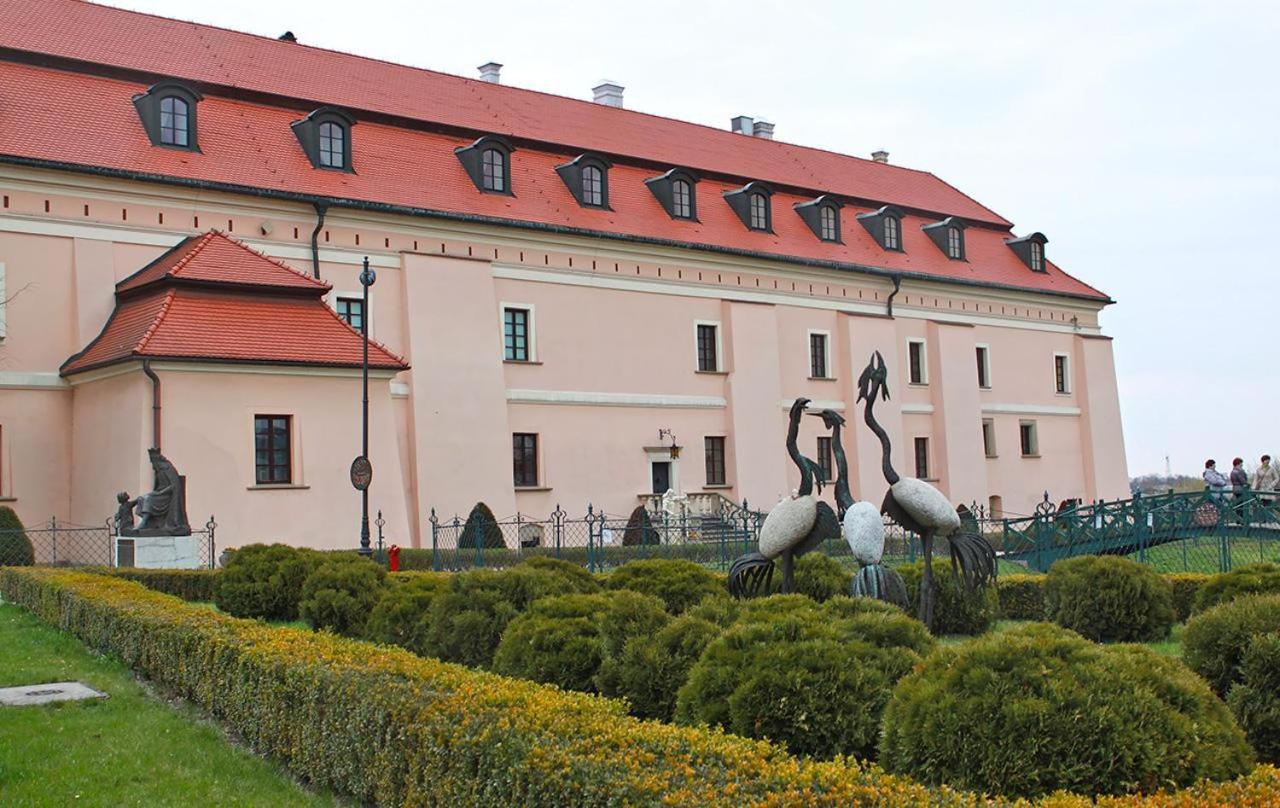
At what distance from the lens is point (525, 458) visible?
1254 inches

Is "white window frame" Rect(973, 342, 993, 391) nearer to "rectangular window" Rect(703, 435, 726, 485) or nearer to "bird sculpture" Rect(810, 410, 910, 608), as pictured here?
"rectangular window" Rect(703, 435, 726, 485)

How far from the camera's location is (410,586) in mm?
12422

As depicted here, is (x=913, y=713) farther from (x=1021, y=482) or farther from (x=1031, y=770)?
(x=1021, y=482)

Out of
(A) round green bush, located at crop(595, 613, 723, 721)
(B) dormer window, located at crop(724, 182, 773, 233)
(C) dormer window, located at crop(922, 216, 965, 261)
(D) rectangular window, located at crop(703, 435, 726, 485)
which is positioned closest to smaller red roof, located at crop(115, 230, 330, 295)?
(D) rectangular window, located at crop(703, 435, 726, 485)

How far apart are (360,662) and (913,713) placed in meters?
3.71

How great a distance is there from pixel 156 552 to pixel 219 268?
21.8 ft

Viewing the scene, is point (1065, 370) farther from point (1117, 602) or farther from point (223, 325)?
point (1117, 602)

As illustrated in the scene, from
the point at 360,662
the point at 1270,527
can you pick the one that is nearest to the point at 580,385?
the point at 1270,527

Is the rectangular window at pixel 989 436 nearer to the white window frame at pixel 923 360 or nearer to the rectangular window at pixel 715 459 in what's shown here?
the white window frame at pixel 923 360

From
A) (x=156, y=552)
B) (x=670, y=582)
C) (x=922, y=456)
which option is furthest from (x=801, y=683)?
(x=922, y=456)

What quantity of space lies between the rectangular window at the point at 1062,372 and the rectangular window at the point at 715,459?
1537 centimetres

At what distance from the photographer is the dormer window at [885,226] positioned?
1607 inches

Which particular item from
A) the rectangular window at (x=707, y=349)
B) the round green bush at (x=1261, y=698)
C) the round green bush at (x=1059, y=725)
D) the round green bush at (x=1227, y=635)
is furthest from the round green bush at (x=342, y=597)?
the rectangular window at (x=707, y=349)

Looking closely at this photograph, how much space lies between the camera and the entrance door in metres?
34.3
